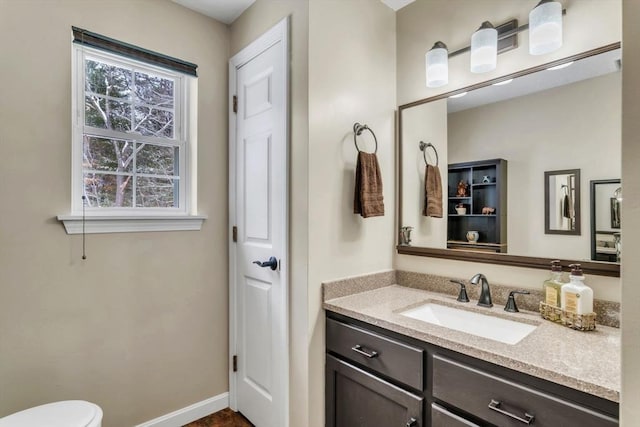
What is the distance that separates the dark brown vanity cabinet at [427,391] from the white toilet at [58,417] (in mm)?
995

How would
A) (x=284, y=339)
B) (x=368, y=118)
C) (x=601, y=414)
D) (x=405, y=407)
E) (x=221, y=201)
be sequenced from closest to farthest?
(x=601, y=414), (x=405, y=407), (x=284, y=339), (x=368, y=118), (x=221, y=201)

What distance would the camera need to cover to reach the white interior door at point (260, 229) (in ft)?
5.80

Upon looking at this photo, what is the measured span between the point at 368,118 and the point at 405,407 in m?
1.40

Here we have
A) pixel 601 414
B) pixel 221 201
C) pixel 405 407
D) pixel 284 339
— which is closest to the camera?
pixel 601 414

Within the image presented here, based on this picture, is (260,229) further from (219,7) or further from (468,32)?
(468,32)

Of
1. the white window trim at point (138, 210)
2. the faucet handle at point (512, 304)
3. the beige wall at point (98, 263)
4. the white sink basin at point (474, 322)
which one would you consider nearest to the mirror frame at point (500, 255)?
the faucet handle at point (512, 304)

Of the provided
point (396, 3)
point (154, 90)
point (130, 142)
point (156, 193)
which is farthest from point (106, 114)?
point (396, 3)

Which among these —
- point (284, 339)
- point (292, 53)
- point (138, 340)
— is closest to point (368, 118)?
point (292, 53)

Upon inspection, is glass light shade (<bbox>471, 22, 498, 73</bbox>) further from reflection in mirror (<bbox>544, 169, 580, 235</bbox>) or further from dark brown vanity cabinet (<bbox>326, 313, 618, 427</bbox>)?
dark brown vanity cabinet (<bbox>326, 313, 618, 427</bbox>)

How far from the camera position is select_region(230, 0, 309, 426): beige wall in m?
1.62

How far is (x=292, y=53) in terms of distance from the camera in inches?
66.7

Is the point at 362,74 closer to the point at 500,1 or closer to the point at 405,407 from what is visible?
the point at 500,1

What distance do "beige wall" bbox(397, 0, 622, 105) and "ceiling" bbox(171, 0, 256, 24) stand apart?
0.95 metres

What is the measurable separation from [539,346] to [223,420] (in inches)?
72.6
